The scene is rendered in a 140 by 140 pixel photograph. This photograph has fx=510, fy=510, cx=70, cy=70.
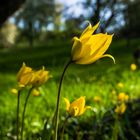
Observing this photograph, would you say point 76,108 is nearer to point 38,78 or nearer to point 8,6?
point 38,78

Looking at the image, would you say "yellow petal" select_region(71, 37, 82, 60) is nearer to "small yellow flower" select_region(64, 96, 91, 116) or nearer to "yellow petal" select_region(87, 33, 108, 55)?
"yellow petal" select_region(87, 33, 108, 55)

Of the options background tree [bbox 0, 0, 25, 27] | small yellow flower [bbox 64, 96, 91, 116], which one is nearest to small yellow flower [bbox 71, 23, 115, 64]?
small yellow flower [bbox 64, 96, 91, 116]

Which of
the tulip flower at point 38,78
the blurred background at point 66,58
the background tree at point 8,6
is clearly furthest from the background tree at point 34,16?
the tulip flower at point 38,78

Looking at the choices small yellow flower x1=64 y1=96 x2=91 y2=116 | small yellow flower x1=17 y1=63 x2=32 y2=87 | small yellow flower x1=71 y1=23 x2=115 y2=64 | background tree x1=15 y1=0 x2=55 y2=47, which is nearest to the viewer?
small yellow flower x1=71 y1=23 x2=115 y2=64

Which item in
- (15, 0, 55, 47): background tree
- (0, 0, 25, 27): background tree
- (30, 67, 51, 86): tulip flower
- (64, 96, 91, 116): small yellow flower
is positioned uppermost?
(15, 0, 55, 47): background tree

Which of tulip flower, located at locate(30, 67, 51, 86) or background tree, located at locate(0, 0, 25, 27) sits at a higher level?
background tree, located at locate(0, 0, 25, 27)

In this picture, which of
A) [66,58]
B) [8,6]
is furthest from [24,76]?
[66,58]
